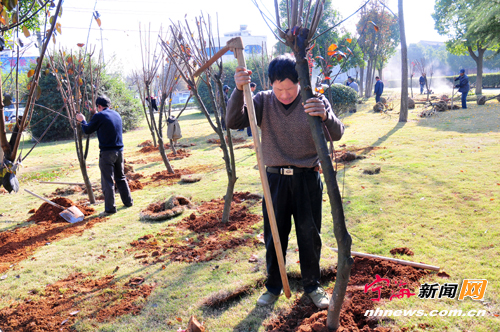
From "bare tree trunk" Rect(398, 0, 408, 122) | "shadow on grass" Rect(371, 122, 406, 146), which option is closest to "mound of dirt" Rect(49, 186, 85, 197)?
"shadow on grass" Rect(371, 122, 406, 146)

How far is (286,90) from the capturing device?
7.44 ft

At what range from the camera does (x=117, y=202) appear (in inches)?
238

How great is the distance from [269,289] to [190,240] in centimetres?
162

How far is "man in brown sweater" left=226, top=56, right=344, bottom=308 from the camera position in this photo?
7.41ft

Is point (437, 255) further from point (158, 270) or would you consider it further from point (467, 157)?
point (467, 157)

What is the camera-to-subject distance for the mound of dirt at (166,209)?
15.8ft

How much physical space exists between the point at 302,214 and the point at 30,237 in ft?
13.6

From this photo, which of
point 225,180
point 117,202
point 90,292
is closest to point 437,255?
point 90,292

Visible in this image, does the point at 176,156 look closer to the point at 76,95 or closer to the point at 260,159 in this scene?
the point at 76,95

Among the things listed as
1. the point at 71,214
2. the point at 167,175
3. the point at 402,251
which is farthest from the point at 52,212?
the point at 402,251

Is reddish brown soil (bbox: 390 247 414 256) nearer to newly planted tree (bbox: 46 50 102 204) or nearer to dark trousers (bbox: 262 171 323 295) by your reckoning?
dark trousers (bbox: 262 171 323 295)

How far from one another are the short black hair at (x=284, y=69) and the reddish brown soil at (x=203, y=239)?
6.97 ft

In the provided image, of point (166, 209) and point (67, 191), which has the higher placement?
point (67, 191)

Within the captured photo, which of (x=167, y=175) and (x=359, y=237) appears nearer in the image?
(x=359, y=237)
